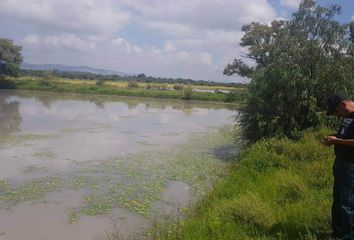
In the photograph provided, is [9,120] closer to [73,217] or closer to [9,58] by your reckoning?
[73,217]

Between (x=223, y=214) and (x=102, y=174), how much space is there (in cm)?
660

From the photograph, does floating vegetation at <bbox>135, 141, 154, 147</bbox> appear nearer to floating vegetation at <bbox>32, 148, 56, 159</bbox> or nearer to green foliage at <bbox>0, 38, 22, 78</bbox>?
floating vegetation at <bbox>32, 148, 56, 159</bbox>

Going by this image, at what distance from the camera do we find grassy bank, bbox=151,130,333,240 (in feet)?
18.7

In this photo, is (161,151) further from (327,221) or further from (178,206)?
(327,221)

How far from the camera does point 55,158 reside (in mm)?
14539

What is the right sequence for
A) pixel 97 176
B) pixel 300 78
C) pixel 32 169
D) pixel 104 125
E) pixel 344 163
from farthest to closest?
pixel 104 125, pixel 300 78, pixel 32 169, pixel 97 176, pixel 344 163

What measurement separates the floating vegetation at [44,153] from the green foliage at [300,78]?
23.7ft

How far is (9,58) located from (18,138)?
4522 cm

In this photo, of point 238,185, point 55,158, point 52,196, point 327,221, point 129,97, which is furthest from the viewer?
point 129,97

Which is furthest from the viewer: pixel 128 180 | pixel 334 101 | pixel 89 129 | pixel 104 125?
pixel 104 125

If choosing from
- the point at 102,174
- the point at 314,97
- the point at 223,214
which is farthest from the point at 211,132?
the point at 223,214

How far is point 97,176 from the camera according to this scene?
12.2 m

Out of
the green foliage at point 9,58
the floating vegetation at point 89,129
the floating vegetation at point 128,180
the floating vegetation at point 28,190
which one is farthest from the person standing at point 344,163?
the green foliage at point 9,58

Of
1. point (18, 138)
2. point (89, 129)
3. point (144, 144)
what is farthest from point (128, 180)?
point (89, 129)
